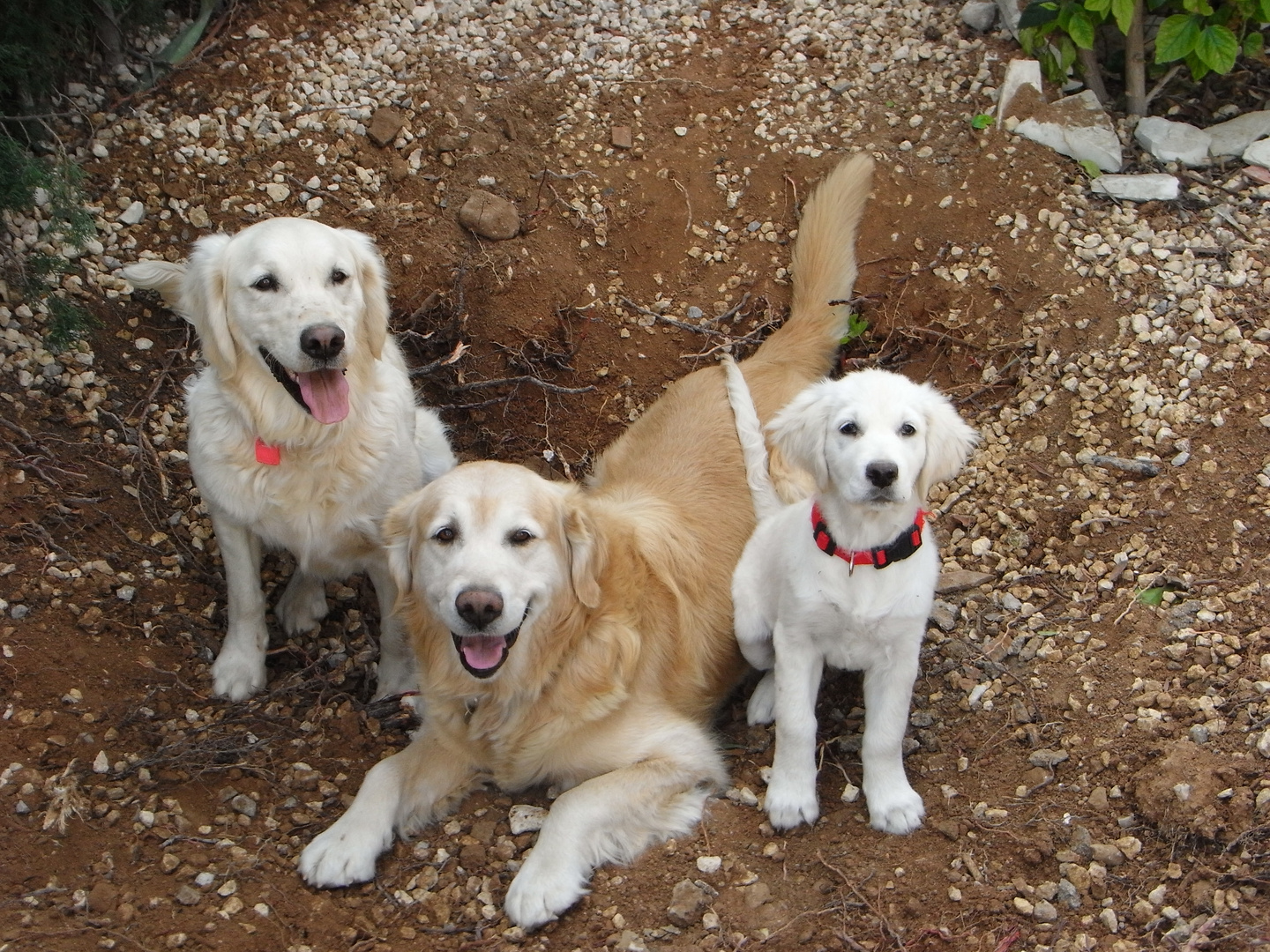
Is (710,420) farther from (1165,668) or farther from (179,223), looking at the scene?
(179,223)

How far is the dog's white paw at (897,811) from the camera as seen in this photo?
Result: 2902 mm

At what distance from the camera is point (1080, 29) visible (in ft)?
14.4

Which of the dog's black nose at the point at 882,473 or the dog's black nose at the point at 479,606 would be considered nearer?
the dog's black nose at the point at 882,473

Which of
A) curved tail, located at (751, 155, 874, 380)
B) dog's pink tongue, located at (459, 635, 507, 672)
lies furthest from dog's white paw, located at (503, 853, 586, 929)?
curved tail, located at (751, 155, 874, 380)

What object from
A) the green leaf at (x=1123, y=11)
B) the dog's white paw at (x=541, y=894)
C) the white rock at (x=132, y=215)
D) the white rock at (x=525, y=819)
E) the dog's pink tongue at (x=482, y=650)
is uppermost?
the green leaf at (x=1123, y=11)

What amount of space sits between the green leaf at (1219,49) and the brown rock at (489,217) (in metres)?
2.65

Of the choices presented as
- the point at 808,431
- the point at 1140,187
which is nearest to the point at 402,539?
the point at 808,431

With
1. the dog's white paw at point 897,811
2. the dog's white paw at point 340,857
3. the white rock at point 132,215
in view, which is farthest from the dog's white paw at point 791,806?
the white rock at point 132,215

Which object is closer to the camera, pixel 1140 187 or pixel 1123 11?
pixel 1123 11

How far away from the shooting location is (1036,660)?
3.24 metres

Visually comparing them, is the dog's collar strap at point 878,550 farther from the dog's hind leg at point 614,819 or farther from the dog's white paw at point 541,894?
the dog's white paw at point 541,894

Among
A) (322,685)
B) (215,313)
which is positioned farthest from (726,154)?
(322,685)

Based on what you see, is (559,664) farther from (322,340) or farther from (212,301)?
(212,301)

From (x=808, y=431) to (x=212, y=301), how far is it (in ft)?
5.66
